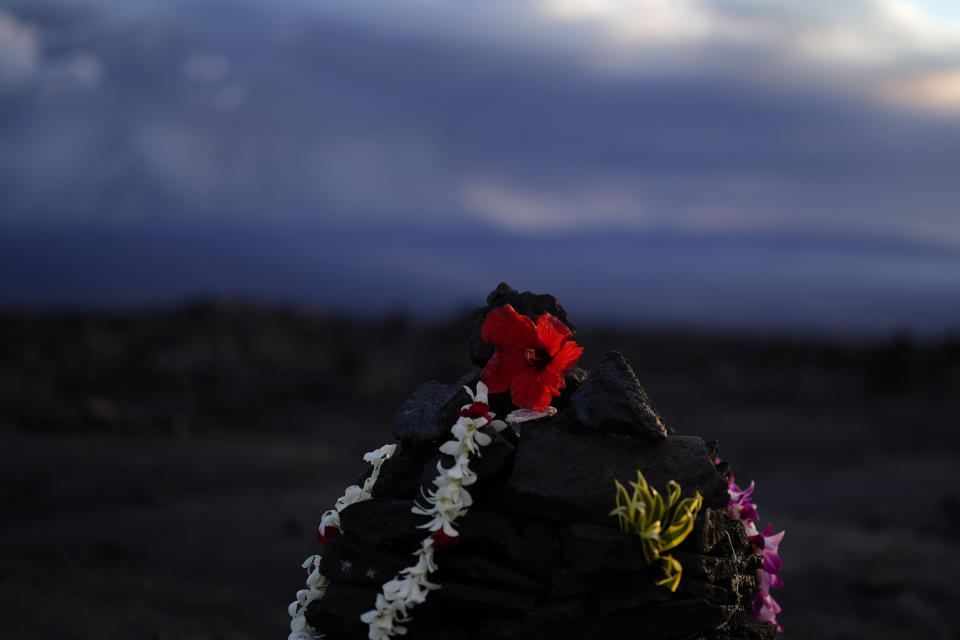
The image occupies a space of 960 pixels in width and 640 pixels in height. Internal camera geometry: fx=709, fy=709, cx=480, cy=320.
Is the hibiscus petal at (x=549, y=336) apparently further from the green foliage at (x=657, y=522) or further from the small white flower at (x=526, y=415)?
the green foliage at (x=657, y=522)

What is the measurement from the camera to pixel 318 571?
452 centimetres

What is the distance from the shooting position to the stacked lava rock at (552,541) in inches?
154

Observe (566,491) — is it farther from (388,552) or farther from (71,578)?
(71,578)

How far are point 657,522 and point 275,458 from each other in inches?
545

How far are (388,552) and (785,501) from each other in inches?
496

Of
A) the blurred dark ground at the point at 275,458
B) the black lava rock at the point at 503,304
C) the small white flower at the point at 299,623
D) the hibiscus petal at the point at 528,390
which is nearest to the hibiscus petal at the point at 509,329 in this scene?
the hibiscus petal at the point at 528,390

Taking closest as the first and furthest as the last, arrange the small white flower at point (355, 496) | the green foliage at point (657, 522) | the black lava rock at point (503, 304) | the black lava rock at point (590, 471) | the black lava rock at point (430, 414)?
the green foliage at point (657, 522) < the black lava rock at point (590, 471) < the black lava rock at point (430, 414) < the small white flower at point (355, 496) < the black lava rock at point (503, 304)

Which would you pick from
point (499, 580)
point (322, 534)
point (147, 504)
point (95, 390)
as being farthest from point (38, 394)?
point (499, 580)

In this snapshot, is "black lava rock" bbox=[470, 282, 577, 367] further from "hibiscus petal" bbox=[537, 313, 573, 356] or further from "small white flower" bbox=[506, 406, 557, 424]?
"small white flower" bbox=[506, 406, 557, 424]

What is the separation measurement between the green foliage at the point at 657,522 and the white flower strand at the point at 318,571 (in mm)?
1632

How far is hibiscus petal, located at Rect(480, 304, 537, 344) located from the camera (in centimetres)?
440

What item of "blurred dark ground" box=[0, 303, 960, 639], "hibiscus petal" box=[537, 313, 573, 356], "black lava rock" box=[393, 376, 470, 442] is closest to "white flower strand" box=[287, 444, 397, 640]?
"black lava rock" box=[393, 376, 470, 442]

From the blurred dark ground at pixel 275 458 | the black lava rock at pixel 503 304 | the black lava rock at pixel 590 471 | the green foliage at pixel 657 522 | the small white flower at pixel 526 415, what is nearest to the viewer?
the green foliage at pixel 657 522

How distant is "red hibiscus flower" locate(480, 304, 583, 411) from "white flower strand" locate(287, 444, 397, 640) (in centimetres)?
92
